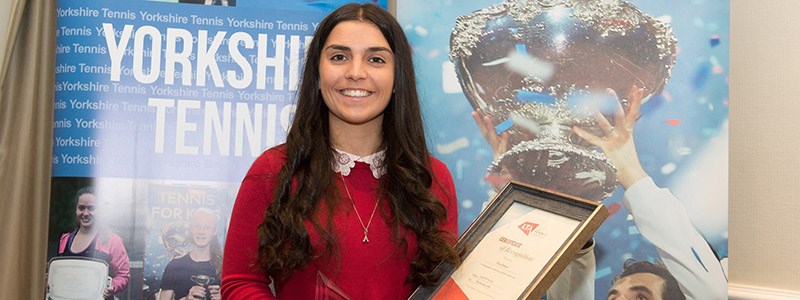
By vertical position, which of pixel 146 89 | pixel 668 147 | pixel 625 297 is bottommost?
pixel 625 297

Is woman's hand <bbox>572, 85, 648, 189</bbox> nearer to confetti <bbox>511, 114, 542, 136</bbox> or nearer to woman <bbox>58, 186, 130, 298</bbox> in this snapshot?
confetti <bbox>511, 114, 542, 136</bbox>

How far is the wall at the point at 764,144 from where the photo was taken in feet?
9.83

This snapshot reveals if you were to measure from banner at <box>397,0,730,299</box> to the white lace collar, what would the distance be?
97 cm

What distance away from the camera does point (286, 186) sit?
197 cm

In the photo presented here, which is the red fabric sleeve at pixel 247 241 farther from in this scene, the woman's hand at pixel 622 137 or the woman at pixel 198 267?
the woman's hand at pixel 622 137

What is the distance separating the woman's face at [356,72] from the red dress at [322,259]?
0.78ft

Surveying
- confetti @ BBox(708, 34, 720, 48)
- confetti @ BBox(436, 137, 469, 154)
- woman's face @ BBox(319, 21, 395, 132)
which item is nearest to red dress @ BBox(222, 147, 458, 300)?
woman's face @ BBox(319, 21, 395, 132)

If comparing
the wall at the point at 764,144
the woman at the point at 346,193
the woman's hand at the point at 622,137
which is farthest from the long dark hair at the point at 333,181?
the wall at the point at 764,144

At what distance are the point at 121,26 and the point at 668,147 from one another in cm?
235

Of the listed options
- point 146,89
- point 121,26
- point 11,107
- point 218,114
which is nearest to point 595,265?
point 218,114

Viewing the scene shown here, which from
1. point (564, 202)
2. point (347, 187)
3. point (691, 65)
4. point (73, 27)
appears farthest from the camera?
point (73, 27)

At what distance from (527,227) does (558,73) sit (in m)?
1.24

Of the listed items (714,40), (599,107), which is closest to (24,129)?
(599,107)

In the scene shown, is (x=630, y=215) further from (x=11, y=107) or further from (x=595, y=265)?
(x=11, y=107)
